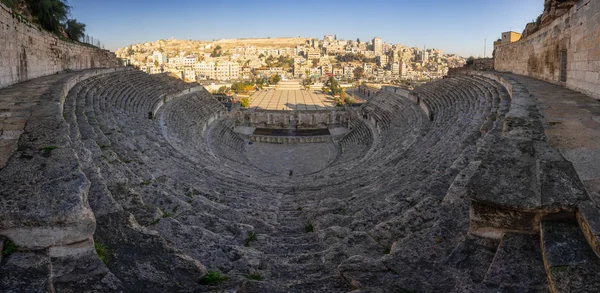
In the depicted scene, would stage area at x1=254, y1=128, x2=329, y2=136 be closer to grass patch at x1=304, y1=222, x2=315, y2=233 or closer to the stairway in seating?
grass patch at x1=304, y1=222, x2=315, y2=233

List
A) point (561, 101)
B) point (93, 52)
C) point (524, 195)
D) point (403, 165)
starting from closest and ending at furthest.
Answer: point (524, 195)
point (561, 101)
point (403, 165)
point (93, 52)

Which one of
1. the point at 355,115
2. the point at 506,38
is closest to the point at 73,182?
the point at 355,115

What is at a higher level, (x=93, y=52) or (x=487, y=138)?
(x=93, y=52)

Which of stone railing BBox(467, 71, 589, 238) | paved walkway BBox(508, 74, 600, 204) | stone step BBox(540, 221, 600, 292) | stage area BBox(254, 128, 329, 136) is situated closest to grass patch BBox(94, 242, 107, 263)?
stone railing BBox(467, 71, 589, 238)

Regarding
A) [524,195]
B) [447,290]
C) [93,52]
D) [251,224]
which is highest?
[93,52]

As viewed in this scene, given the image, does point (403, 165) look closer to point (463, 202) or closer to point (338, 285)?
point (463, 202)

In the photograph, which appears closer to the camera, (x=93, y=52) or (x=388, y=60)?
(x=93, y=52)

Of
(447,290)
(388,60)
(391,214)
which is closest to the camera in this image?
(447,290)
